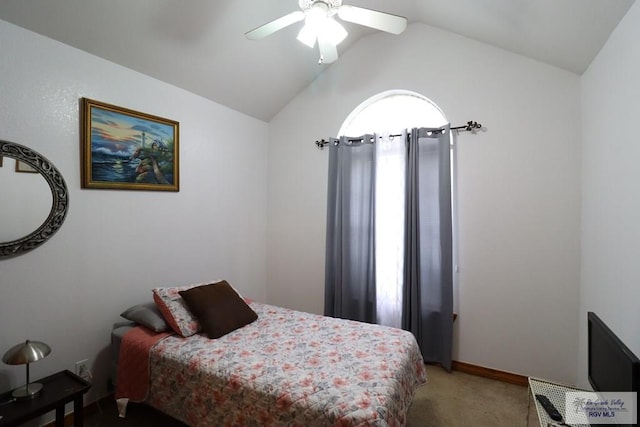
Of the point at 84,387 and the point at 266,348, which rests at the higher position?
the point at 266,348

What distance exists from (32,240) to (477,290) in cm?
321

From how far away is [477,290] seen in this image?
2570mm

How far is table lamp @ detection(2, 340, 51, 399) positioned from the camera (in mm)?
1473

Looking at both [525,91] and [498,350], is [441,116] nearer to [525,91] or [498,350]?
[525,91]

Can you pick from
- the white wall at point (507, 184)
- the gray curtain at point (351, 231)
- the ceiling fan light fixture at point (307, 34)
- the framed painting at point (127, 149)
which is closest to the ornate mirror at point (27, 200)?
the framed painting at point (127, 149)

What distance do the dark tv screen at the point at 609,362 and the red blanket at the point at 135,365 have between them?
2.25 m

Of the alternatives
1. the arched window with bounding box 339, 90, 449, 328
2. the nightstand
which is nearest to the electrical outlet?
the nightstand

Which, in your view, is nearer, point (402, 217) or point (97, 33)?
point (97, 33)

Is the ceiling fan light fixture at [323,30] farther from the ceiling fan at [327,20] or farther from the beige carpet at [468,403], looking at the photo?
the beige carpet at [468,403]

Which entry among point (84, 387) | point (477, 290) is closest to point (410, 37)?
point (477, 290)

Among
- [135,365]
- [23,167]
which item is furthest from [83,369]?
[23,167]

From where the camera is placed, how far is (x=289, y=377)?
149cm

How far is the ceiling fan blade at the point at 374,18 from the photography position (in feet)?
5.35

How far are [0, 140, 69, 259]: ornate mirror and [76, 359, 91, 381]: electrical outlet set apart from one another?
32.6 inches
